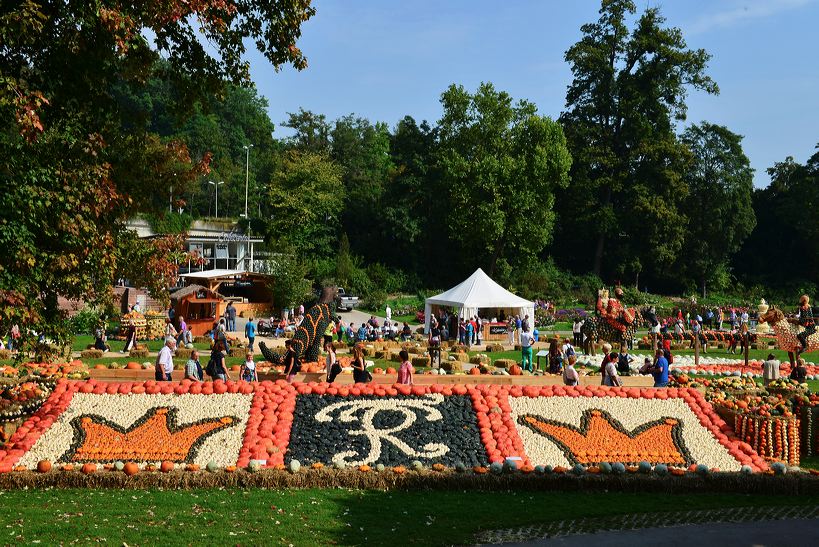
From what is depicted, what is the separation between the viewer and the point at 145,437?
1359cm

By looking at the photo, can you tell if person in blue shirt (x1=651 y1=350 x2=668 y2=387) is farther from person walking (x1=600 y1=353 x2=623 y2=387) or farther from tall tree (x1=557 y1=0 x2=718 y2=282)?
tall tree (x1=557 y1=0 x2=718 y2=282)

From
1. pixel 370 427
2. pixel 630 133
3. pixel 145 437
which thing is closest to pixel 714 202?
pixel 630 133

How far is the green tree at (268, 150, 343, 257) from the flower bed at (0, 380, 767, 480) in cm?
4602

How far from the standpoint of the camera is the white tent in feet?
116

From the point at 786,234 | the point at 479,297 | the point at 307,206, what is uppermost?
the point at 307,206

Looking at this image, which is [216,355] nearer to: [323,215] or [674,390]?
[674,390]

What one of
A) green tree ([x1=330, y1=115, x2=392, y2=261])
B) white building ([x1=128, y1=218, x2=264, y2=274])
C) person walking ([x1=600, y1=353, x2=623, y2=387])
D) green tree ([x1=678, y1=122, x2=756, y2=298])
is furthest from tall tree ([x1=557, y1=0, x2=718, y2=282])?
person walking ([x1=600, y1=353, x2=623, y2=387])

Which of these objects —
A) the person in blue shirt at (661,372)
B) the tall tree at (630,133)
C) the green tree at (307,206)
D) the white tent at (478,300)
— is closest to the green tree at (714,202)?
the tall tree at (630,133)

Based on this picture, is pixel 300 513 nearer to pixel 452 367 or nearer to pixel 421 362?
pixel 452 367

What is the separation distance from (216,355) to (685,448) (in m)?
10.3

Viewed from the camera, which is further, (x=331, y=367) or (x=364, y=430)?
(x=331, y=367)

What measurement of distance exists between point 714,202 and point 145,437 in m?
61.1

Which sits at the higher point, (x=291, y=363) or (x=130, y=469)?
(x=291, y=363)

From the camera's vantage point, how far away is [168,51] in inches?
528
